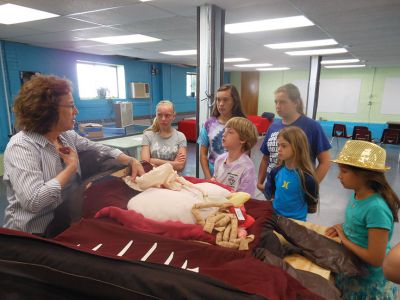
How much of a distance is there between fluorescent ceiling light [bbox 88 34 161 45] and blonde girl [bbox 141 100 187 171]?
9.33ft

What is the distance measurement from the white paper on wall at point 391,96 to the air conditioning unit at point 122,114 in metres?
9.05

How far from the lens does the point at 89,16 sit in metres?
3.27

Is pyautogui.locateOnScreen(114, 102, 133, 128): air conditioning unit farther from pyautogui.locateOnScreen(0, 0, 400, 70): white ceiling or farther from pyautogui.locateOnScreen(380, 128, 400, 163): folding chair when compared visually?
pyautogui.locateOnScreen(380, 128, 400, 163): folding chair

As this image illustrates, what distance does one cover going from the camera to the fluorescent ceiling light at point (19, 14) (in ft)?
9.75

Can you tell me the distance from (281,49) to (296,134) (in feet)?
15.3

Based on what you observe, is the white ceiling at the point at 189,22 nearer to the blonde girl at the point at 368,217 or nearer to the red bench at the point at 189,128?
the blonde girl at the point at 368,217

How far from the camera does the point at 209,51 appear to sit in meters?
2.92

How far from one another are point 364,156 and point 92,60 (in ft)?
23.2

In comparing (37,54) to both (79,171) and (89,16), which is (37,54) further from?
(79,171)

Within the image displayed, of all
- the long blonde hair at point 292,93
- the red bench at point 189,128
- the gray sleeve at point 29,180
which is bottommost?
the red bench at point 189,128

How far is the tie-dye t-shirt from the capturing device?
6.98 ft

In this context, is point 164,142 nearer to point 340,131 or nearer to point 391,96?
point 340,131

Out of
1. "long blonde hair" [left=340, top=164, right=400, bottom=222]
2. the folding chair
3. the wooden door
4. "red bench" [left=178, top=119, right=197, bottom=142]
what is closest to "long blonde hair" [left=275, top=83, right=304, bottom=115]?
"long blonde hair" [left=340, top=164, right=400, bottom=222]

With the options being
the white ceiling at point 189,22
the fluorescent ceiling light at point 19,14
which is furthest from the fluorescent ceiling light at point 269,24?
the fluorescent ceiling light at point 19,14
